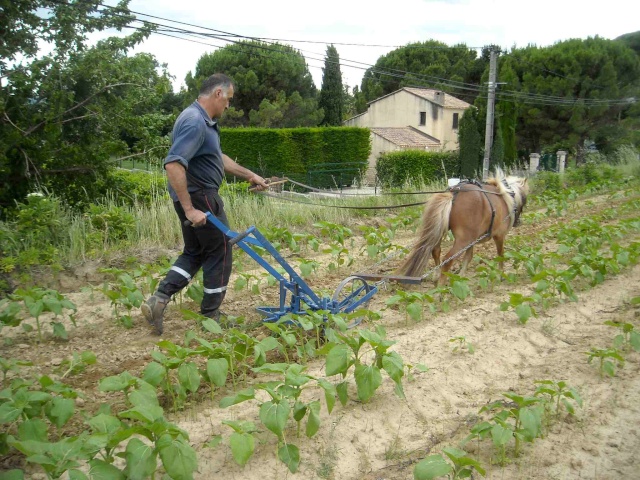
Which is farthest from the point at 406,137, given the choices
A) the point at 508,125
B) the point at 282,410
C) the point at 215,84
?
the point at 282,410

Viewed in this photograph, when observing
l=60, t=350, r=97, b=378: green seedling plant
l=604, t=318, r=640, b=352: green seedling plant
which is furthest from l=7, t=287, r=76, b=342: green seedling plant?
l=604, t=318, r=640, b=352: green seedling plant

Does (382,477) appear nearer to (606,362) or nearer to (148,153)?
(606,362)

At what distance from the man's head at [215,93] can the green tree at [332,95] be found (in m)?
36.8

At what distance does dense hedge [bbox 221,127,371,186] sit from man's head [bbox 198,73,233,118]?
22.1 meters

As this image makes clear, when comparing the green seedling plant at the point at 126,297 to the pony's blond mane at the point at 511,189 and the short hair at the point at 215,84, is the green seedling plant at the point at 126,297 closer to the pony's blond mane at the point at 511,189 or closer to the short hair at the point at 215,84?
the short hair at the point at 215,84

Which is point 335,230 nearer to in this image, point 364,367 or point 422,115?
point 364,367

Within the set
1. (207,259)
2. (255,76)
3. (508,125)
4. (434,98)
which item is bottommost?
(207,259)

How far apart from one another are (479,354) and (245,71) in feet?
119

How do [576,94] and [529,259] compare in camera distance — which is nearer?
[529,259]

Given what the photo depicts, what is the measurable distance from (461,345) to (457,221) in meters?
2.35

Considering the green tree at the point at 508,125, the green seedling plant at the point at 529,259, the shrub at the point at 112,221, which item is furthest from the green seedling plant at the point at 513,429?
the green tree at the point at 508,125

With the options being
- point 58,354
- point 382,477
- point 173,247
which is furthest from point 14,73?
point 382,477

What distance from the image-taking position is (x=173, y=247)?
865cm

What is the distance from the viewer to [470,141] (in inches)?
1121
